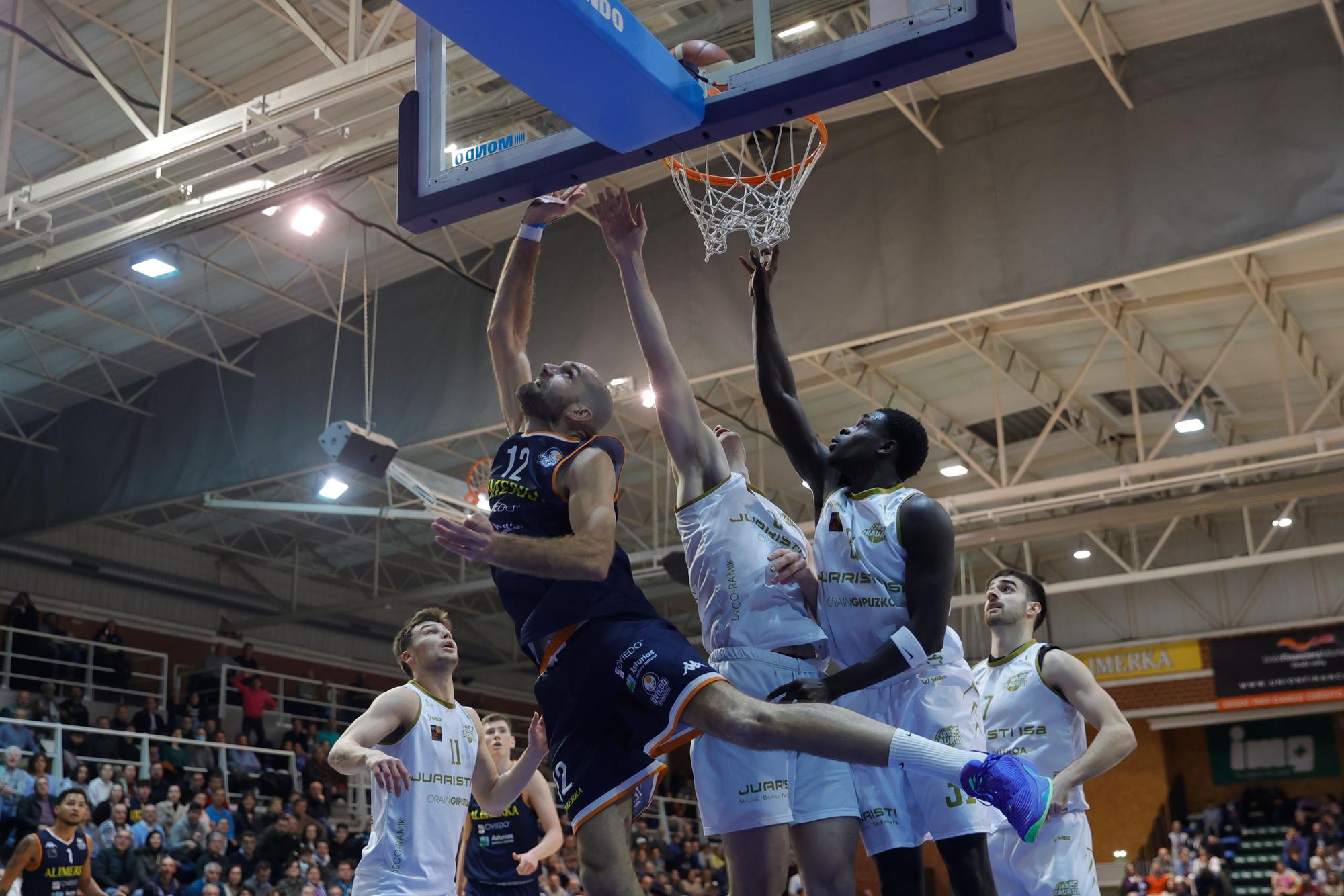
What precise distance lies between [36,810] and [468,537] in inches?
490

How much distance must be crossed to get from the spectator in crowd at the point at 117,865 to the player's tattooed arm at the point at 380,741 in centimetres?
867

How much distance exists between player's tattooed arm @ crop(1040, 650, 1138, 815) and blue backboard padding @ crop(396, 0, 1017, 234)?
2755 mm

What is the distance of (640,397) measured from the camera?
18.7 m

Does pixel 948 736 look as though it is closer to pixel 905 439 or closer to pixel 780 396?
pixel 905 439

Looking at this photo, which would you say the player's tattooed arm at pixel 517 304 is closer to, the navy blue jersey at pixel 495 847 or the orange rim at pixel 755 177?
the orange rim at pixel 755 177

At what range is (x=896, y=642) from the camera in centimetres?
462

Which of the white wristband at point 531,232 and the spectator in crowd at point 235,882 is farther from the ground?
the white wristband at point 531,232

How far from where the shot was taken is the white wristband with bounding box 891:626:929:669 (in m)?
4.62

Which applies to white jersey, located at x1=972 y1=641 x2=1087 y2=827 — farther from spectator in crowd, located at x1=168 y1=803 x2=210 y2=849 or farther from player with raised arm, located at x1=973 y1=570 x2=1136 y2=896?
spectator in crowd, located at x1=168 y1=803 x2=210 y2=849

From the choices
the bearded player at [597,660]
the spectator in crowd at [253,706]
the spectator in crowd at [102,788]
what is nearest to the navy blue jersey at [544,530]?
the bearded player at [597,660]

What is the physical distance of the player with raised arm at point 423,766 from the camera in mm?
5996

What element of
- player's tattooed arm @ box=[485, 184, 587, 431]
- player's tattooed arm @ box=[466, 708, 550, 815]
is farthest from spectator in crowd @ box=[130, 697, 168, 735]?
player's tattooed arm @ box=[485, 184, 587, 431]

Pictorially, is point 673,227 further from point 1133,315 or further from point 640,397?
point 1133,315

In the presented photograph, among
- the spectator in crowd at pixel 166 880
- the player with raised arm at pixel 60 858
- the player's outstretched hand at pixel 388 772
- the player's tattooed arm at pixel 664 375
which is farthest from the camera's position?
the spectator in crowd at pixel 166 880
